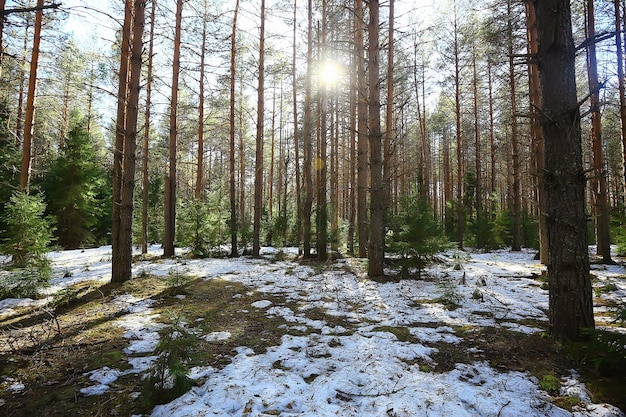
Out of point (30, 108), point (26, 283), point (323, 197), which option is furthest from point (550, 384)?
point (30, 108)

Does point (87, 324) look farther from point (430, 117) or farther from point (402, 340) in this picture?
point (430, 117)

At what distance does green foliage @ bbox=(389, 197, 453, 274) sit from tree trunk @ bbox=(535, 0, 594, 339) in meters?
3.56

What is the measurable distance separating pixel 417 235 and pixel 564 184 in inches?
154

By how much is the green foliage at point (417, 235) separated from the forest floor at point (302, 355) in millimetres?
1222

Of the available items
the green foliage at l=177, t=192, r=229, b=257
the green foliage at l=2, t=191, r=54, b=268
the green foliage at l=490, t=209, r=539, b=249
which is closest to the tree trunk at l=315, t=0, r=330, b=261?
the green foliage at l=177, t=192, r=229, b=257

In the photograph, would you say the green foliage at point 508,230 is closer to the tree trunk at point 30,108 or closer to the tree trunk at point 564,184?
the tree trunk at point 564,184

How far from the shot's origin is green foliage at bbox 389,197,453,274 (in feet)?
23.0

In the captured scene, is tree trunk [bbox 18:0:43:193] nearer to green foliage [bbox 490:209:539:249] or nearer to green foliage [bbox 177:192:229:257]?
green foliage [bbox 177:192:229:257]

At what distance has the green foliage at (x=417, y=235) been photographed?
7.02 m

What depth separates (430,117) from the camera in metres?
24.5

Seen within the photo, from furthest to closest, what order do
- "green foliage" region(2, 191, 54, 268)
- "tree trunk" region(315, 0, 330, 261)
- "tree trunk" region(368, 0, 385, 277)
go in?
"tree trunk" region(315, 0, 330, 261) → "tree trunk" region(368, 0, 385, 277) → "green foliage" region(2, 191, 54, 268)

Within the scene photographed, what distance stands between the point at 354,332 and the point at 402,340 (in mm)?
623

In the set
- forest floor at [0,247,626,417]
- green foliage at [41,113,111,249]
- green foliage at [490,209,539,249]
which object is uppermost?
green foliage at [41,113,111,249]

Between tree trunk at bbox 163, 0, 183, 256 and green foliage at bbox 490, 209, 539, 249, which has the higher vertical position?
tree trunk at bbox 163, 0, 183, 256
